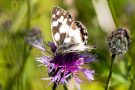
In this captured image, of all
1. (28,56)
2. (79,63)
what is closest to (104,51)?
(28,56)

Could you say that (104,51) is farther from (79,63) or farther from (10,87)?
(79,63)

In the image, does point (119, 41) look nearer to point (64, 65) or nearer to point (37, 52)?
point (64, 65)

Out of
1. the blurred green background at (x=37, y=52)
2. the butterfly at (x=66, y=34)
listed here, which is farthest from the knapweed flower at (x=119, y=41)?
the blurred green background at (x=37, y=52)

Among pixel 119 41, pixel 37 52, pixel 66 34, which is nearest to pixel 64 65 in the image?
pixel 66 34

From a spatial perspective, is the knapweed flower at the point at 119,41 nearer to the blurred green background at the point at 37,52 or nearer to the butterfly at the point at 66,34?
the butterfly at the point at 66,34

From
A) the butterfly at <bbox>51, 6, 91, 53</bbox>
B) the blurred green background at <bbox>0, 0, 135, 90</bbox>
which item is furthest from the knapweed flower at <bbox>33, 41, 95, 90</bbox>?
the blurred green background at <bbox>0, 0, 135, 90</bbox>

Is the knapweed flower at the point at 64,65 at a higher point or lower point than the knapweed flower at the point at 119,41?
lower

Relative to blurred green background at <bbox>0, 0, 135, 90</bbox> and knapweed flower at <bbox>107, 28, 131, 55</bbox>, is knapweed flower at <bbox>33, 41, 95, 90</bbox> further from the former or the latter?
blurred green background at <bbox>0, 0, 135, 90</bbox>
